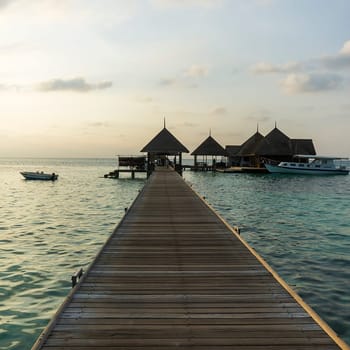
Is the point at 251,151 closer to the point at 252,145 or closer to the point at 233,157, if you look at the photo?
the point at 252,145

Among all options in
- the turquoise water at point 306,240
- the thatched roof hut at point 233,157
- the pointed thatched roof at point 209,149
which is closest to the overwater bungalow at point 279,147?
the pointed thatched roof at point 209,149

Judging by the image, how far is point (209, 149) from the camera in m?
61.8

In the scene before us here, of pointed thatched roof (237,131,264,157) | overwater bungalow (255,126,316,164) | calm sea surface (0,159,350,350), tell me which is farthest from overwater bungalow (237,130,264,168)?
calm sea surface (0,159,350,350)

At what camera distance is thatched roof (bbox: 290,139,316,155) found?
60.8m

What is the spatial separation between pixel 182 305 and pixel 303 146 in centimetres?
→ 6118

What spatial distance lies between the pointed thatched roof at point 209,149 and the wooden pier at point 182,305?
52765mm

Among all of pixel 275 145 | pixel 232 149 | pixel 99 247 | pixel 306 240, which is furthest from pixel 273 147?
pixel 99 247

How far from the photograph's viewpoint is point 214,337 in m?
4.41

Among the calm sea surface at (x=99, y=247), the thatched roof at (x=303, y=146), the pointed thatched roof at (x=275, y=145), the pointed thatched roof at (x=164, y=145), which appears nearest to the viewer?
the calm sea surface at (x=99, y=247)

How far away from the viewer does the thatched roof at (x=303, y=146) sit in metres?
60.8

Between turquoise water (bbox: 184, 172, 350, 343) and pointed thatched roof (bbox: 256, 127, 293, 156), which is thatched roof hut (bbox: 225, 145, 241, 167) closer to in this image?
pointed thatched roof (bbox: 256, 127, 293, 156)

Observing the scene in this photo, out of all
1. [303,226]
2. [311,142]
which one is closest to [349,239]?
[303,226]

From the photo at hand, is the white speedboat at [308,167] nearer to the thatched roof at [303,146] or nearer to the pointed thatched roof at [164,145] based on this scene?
the thatched roof at [303,146]

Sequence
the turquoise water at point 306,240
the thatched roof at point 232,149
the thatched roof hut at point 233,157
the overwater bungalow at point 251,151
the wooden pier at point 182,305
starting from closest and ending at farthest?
the wooden pier at point 182,305 → the turquoise water at point 306,240 → the overwater bungalow at point 251,151 → the thatched roof hut at point 233,157 → the thatched roof at point 232,149
